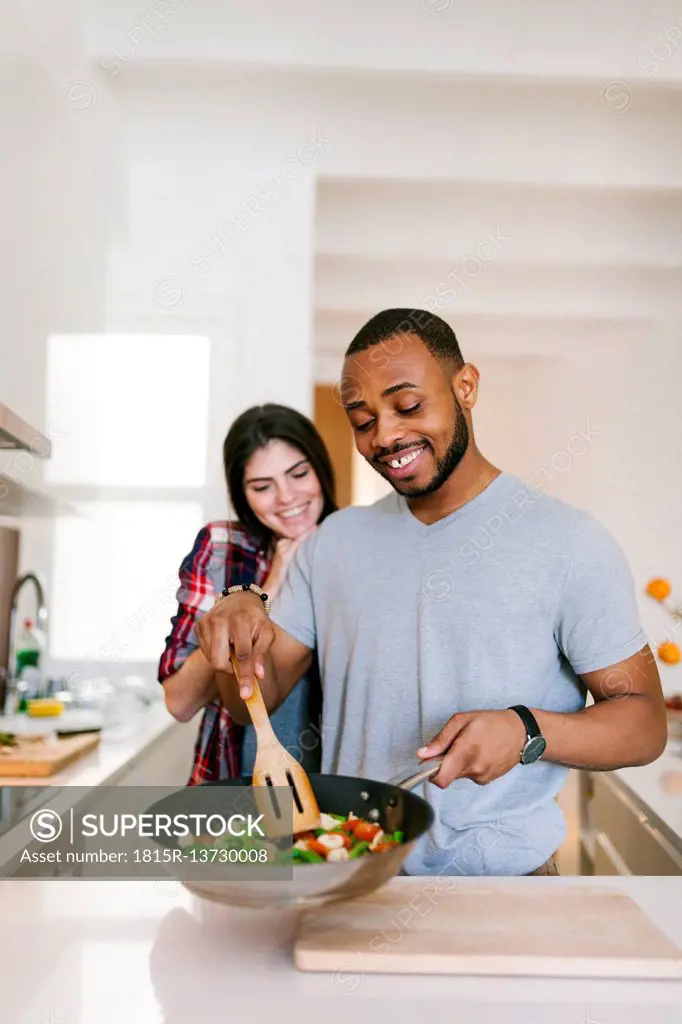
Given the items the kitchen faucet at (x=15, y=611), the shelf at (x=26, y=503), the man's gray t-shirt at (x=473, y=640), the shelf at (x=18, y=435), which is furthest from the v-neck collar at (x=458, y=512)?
the kitchen faucet at (x=15, y=611)

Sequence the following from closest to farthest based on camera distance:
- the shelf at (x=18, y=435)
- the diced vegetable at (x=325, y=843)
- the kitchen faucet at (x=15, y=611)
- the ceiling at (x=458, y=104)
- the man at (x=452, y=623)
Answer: the diced vegetable at (x=325, y=843) < the man at (x=452, y=623) < the shelf at (x=18, y=435) < the ceiling at (x=458, y=104) < the kitchen faucet at (x=15, y=611)

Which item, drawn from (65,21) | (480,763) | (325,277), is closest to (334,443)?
(325,277)

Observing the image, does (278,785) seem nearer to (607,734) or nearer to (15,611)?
(607,734)

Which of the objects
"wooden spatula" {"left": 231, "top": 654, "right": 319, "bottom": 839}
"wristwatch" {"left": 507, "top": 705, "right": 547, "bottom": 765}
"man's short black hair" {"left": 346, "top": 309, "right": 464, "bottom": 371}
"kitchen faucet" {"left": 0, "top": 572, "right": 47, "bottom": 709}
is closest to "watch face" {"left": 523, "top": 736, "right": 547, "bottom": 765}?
"wristwatch" {"left": 507, "top": 705, "right": 547, "bottom": 765}

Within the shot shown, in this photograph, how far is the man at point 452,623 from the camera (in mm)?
1188

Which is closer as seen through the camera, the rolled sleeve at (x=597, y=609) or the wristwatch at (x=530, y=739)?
the wristwatch at (x=530, y=739)

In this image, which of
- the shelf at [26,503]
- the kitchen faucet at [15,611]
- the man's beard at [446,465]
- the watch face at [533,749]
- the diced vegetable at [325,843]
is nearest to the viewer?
the diced vegetable at [325,843]

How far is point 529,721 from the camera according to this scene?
1087mm

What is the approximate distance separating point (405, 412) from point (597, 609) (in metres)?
0.35

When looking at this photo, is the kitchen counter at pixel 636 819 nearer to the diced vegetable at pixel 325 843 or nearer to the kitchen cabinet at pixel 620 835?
the kitchen cabinet at pixel 620 835

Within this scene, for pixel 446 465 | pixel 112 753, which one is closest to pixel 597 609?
pixel 446 465

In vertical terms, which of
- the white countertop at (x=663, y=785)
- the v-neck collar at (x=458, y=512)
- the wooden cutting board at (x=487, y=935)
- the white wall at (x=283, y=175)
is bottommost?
the white countertop at (x=663, y=785)

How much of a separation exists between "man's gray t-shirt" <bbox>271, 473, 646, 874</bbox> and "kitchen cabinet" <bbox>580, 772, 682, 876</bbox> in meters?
0.57

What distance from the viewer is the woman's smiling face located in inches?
63.6
